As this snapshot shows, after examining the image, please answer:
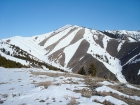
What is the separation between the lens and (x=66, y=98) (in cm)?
1418

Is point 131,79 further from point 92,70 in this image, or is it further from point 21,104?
point 21,104

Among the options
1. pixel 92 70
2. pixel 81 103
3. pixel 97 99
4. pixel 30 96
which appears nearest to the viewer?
pixel 81 103

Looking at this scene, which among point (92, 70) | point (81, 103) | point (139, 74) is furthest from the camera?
point (139, 74)

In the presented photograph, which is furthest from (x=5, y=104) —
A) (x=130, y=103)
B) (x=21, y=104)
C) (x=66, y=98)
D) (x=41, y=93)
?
(x=130, y=103)

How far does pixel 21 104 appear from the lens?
42.4ft

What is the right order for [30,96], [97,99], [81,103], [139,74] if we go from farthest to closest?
[139,74]
[30,96]
[97,99]
[81,103]

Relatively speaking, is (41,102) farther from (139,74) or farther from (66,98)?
(139,74)

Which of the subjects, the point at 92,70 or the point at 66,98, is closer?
the point at 66,98

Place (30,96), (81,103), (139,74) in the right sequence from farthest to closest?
(139,74) → (30,96) → (81,103)

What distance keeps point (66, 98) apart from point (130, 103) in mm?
5282

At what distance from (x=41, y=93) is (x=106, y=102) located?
233 inches

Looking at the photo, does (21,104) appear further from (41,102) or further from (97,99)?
(97,99)

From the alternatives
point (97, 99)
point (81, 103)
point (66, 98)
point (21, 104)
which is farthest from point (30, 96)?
point (97, 99)

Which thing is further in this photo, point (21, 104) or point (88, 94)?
point (88, 94)
